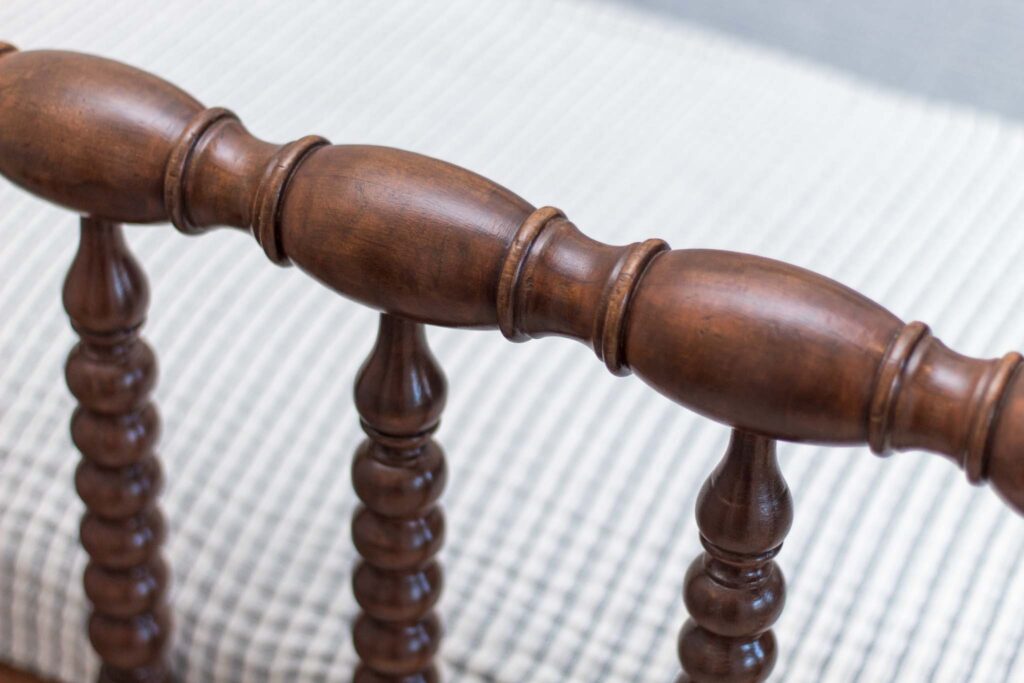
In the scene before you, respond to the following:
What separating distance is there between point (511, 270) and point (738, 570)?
0.42 feet

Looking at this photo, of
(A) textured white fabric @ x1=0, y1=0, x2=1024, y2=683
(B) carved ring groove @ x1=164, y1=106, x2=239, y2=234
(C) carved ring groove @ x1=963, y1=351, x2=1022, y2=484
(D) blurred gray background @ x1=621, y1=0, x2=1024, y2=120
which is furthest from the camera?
(D) blurred gray background @ x1=621, y1=0, x2=1024, y2=120

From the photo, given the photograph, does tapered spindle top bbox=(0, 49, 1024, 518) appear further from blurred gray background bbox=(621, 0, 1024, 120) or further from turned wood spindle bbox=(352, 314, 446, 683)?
blurred gray background bbox=(621, 0, 1024, 120)

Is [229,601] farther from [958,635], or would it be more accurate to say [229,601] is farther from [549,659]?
[958,635]

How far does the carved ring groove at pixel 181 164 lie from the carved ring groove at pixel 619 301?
15 centimetres

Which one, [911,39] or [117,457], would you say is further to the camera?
[911,39]

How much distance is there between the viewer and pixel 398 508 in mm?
544

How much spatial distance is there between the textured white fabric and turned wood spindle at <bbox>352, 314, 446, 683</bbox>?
8cm

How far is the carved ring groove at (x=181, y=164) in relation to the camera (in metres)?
0.49

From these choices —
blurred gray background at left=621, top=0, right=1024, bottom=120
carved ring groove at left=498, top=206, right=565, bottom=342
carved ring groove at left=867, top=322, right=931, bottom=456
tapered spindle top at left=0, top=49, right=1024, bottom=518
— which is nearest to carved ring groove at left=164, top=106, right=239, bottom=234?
tapered spindle top at left=0, top=49, right=1024, bottom=518

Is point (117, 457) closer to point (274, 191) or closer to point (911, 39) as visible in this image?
point (274, 191)

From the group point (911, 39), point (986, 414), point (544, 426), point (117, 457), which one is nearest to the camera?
point (986, 414)

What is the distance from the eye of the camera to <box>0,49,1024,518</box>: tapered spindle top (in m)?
0.40

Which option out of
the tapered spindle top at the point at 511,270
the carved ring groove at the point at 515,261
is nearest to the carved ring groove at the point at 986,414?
the tapered spindle top at the point at 511,270

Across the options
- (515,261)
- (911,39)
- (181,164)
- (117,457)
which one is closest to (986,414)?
(515,261)
